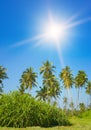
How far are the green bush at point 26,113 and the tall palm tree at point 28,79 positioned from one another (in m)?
71.2

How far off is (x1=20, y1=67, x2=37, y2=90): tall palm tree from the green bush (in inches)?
2803

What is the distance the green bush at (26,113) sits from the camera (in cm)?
1731

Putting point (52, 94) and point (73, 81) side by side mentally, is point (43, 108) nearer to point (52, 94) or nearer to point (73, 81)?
point (52, 94)

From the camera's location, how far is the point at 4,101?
18.8 metres

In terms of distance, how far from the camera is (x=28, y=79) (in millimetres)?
91688

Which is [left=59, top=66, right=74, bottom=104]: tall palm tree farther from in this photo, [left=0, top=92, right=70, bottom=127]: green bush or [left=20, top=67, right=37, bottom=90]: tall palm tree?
[left=0, top=92, right=70, bottom=127]: green bush

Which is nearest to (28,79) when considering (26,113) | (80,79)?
(80,79)

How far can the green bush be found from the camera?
1731 centimetres

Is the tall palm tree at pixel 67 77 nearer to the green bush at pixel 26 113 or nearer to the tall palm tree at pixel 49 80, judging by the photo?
the tall palm tree at pixel 49 80

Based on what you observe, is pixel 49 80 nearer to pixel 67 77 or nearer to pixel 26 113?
pixel 67 77

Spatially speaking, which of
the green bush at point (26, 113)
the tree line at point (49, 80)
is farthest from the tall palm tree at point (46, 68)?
the green bush at point (26, 113)

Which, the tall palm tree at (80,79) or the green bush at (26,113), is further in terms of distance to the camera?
the tall palm tree at (80,79)

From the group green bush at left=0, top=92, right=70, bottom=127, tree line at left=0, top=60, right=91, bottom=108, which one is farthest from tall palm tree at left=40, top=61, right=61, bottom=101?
green bush at left=0, top=92, right=70, bottom=127

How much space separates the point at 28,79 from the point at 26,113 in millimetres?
74312
